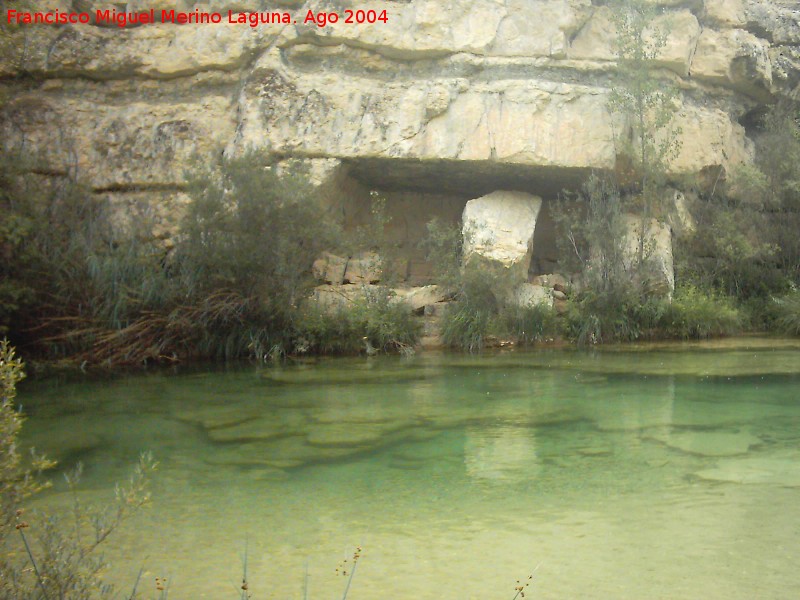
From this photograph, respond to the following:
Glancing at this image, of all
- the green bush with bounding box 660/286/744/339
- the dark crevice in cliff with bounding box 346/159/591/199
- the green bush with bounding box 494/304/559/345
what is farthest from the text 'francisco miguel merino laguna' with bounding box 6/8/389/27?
the green bush with bounding box 660/286/744/339

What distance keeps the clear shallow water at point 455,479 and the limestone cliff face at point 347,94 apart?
4.86 meters

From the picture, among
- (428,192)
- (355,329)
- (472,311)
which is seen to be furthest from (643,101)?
(355,329)

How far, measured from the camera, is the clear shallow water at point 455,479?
3.12m

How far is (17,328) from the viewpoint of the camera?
9766 mm

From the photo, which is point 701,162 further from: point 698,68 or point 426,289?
point 426,289

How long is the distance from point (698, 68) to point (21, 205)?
1012cm

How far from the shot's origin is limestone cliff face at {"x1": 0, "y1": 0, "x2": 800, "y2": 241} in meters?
12.2

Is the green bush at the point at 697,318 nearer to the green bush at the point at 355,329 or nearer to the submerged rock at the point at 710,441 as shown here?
the green bush at the point at 355,329

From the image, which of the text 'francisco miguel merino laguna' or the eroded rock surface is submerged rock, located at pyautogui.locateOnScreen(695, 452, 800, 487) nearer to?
the eroded rock surface

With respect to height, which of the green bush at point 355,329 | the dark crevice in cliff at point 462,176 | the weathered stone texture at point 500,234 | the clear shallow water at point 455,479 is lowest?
the clear shallow water at point 455,479

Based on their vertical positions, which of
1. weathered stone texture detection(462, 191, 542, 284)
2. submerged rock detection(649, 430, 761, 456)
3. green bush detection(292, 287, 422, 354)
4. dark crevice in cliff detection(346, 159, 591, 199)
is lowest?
submerged rock detection(649, 430, 761, 456)

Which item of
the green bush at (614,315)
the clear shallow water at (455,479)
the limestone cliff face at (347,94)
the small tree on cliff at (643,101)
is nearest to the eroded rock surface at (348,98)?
the limestone cliff face at (347,94)

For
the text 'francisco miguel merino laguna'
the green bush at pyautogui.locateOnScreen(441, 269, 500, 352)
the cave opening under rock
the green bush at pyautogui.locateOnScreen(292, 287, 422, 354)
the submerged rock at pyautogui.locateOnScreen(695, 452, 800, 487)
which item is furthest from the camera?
the cave opening under rock

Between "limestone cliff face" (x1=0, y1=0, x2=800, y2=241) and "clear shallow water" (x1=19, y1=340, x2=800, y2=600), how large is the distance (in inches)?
191
